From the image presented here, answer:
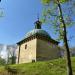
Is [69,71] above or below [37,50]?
below

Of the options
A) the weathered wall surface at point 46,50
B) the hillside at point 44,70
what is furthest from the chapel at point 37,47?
the hillside at point 44,70

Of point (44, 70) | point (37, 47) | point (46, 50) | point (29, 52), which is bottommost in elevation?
point (44, 70)

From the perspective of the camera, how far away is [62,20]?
21.5 metres

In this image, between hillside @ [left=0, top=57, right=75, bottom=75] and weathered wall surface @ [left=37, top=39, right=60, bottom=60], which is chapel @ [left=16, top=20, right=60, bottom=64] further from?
hillside @ [left=0, top=57, right=75, bottom=75]

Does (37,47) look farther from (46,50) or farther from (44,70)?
(44,70)

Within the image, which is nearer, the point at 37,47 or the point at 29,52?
the point at 37,47

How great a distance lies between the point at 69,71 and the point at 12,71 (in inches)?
388

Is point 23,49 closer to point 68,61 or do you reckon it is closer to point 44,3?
point 44,3

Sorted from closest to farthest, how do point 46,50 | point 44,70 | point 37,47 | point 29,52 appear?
point 44,70
point 37,47
point 46,50
point 29,52

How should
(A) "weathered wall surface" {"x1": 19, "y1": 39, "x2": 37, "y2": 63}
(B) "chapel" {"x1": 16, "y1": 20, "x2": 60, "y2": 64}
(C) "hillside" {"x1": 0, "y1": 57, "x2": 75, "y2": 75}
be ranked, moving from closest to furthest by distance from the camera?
(C) "hillside" {"x1": 0, "y1": 57, "x2": 75, "y2": 75}
(B) "chapel" {"x1": 16, "y1": 20, "x2": 60, "y2": 64}
(A) "weathered wall surface" {"x1": 19, "y1": 39, "x2": 37, "y2": 63}

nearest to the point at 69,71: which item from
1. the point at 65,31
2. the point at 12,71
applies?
the point at 65,31

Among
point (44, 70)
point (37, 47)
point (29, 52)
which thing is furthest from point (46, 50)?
point (44, 70)

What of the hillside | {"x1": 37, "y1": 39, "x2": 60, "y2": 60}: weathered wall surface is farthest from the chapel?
the hillside

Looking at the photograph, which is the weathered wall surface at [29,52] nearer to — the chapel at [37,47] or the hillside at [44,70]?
the chapel at [37,47]
